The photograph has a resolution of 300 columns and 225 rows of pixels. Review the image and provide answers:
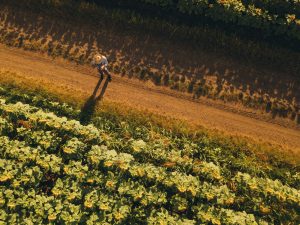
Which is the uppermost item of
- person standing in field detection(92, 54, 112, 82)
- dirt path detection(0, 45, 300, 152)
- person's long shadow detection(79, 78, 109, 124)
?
person standing in field detection(92, 54, 112, 82)

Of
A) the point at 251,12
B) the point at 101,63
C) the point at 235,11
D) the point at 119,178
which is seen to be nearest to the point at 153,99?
the point at 101,63

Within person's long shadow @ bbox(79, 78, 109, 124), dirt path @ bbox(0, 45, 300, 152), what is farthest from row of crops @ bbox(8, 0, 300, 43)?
person's long shadow @ bbox(79, 78, 109, 124)

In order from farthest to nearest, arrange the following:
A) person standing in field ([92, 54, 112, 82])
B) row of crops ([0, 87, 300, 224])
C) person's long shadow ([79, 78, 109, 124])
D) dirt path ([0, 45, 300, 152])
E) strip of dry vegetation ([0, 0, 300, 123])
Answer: strip of dry vegetation ([0, 0, 300, 123]) → dirt path ([0, 45, 300, 152]) → person's long shadow ([79, 78, 109, 124]) → person standing in field ([92, 54, 112, 82]) → row of crops ([0, 87, 300, 224])

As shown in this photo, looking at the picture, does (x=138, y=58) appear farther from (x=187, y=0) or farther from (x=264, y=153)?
(x=264, y=153)

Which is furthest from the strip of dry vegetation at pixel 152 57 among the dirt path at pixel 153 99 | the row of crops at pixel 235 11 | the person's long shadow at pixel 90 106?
the person's long shadow at pixel 90 106

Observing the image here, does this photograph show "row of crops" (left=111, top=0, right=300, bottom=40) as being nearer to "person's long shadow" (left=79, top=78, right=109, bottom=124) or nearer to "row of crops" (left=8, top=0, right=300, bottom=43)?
"row of crops" (left=8, top=0, right=300, bottom=43)

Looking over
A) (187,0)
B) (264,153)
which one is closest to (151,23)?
(187,0)
